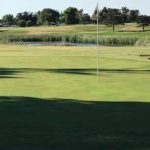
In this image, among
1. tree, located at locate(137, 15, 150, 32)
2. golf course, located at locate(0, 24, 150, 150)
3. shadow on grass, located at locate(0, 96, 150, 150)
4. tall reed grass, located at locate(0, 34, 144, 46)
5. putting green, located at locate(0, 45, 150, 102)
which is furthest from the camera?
tree, located at locate(137, 15, 150, 32)

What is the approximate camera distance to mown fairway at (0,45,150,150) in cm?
Answer: 991

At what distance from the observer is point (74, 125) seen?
38.8 feet

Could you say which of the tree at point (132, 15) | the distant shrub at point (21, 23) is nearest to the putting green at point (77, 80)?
the tree at point (132, 15)

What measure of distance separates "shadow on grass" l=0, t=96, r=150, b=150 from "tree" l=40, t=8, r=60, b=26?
16896 centimetres

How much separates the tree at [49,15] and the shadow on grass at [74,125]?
554 feet

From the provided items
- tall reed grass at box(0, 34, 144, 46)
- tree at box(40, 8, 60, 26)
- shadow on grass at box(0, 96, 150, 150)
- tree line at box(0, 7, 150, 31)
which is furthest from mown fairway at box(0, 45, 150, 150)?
tree at box(40, 8, 60, 26)

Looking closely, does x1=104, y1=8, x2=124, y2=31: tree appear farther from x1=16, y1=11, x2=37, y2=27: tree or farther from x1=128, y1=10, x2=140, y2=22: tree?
x1=16, y1=11, x2=37, y2=27: tree

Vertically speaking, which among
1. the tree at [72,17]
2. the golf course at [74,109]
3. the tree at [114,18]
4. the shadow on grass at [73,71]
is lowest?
the tree at [72,17]

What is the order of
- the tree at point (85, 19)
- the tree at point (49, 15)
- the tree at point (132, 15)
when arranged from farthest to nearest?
the tree at point (85, 19) < the tree at point (49, 15) < the tree at point (132, 15)

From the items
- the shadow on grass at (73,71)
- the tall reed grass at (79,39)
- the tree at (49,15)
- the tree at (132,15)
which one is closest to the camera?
the shadow on grass at (73,71)

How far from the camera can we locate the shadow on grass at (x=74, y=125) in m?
9.62

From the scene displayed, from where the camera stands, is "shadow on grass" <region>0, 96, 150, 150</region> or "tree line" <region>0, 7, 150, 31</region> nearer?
"shadow on grass" <region>0, 96, 150, 150</region>

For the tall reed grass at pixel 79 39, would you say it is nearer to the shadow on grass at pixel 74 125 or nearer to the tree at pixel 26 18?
the shadow on grass at pixel 74 125

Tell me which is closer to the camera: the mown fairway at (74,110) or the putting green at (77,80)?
the mown fairway at (74,110)
